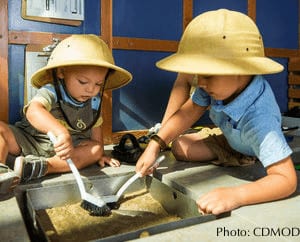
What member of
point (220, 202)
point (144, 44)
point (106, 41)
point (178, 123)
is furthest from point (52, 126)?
point (144, 44)

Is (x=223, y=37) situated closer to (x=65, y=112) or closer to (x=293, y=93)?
(x=65, y=112)

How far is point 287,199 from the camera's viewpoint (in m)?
0.89

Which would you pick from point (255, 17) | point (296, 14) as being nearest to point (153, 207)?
point (255, 17)

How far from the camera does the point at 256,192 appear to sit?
0.83 meters

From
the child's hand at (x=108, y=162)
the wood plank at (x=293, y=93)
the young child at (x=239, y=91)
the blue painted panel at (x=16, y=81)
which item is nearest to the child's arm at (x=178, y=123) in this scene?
the young child at (x=239, y=91)

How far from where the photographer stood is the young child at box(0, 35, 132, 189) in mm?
1043

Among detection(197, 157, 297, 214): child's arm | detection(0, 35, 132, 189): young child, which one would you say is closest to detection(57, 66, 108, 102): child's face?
detection(0, 35, 132, 189): young child

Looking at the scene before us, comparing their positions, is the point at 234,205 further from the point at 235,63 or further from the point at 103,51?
the point at 103,51

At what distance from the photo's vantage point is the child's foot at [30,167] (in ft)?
3.26

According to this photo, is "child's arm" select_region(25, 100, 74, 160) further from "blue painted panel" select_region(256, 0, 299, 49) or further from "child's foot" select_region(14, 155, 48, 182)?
"blue painted panel" select_region(256, 0, 299, 49)

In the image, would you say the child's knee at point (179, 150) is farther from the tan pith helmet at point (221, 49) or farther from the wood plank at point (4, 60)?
the wood plank at point (4, 60)

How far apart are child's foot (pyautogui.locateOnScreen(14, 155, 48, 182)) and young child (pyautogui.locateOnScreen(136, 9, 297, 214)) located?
0.97 ft

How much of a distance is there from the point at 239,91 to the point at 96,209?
52cm

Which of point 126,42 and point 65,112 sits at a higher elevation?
point 126,42
